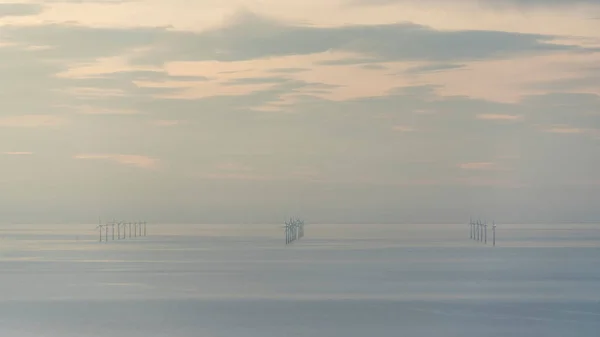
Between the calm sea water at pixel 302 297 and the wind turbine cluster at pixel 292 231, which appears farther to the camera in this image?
the wind turbine cluster at pixel 292 231

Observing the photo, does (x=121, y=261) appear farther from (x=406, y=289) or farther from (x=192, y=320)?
(x=192, y=320)

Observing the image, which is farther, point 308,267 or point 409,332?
point 308,267

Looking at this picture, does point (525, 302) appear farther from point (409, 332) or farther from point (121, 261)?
point (121, 261)

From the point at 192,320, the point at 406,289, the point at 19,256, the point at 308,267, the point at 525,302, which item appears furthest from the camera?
the point at 19,256

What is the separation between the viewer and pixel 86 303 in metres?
32.1

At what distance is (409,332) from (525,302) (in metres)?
8.35

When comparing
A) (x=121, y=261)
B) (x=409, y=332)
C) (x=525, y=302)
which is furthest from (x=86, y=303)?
(x=121, y=261)

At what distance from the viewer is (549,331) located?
82.2 feet

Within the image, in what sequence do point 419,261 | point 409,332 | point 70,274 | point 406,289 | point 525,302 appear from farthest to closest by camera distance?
point 419,261 < point 70,274 < point 406,289 < point 525,302 < point 409,332

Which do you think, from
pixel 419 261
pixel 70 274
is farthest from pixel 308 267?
pixel 70 274

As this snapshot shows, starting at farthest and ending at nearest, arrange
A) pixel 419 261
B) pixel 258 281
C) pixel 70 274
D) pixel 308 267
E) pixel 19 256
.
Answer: pixel 19 256
pixel 419 261
pixel 308 267
pixel 70 274
pixel 258 281

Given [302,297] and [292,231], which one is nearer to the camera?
[302,297]

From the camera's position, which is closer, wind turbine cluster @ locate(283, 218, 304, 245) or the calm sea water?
the calm sea water

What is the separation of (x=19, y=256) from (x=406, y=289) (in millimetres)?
35955
